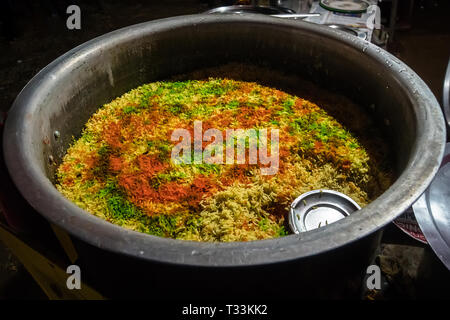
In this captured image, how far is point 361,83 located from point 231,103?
1.27 metres

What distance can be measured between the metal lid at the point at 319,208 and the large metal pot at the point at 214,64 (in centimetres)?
49

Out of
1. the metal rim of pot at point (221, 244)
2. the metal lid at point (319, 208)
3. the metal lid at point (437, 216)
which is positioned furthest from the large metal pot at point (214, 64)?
the metal lid at point (319, 208)

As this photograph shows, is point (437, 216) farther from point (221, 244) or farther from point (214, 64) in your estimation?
point (214, 64)

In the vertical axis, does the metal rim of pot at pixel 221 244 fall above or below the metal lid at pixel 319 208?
above

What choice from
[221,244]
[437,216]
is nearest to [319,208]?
[437,216]

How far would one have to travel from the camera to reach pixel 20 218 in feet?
8.63

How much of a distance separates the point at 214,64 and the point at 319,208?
2.26 m

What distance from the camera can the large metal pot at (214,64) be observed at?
169 centimetres

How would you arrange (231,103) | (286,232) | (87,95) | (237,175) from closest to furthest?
(286,232)
(237,175)
(87,95)
(231,103)

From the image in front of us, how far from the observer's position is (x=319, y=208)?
8.96 ft

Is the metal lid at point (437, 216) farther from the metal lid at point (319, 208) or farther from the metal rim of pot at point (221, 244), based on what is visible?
the metal rim of pot at point (221, 244)

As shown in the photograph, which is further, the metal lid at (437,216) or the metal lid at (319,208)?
the metal lid at (319,208)
